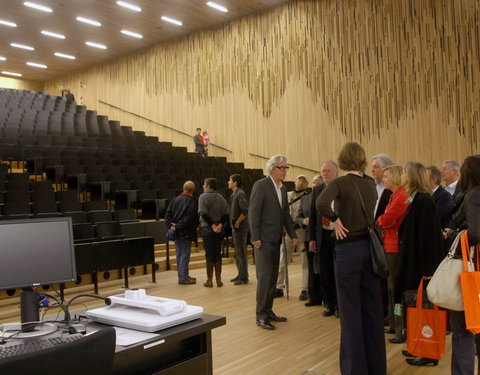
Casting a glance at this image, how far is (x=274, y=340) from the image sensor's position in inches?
135

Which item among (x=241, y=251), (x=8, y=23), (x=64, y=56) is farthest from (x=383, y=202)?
(x=64, y=56)

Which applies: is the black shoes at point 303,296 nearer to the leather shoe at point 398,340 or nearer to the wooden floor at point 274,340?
the wooden floor at point 274,340

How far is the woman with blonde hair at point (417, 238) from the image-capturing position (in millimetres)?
2951

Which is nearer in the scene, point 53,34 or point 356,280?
point 356,280

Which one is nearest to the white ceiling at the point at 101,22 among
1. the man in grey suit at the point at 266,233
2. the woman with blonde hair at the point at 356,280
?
the man in grey suit at the point at 266,233

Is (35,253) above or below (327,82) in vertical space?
below

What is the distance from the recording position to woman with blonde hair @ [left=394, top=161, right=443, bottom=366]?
2.95 m

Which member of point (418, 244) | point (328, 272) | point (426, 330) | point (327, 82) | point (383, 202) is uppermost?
point (327, 82)

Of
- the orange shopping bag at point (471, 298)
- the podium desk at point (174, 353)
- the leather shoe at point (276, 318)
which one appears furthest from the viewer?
the leather shoe at point (276, 318)

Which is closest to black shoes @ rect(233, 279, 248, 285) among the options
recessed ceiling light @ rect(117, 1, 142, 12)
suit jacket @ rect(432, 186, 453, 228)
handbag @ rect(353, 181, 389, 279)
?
suit jacket @ rect(432, 186, 453, 228)

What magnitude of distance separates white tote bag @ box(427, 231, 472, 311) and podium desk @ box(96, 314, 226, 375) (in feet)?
3.32

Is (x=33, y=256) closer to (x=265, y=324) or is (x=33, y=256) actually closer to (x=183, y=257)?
(x=265, y=324)

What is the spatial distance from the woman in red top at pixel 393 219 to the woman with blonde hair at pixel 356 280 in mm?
699

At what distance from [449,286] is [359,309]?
553 millimetres
